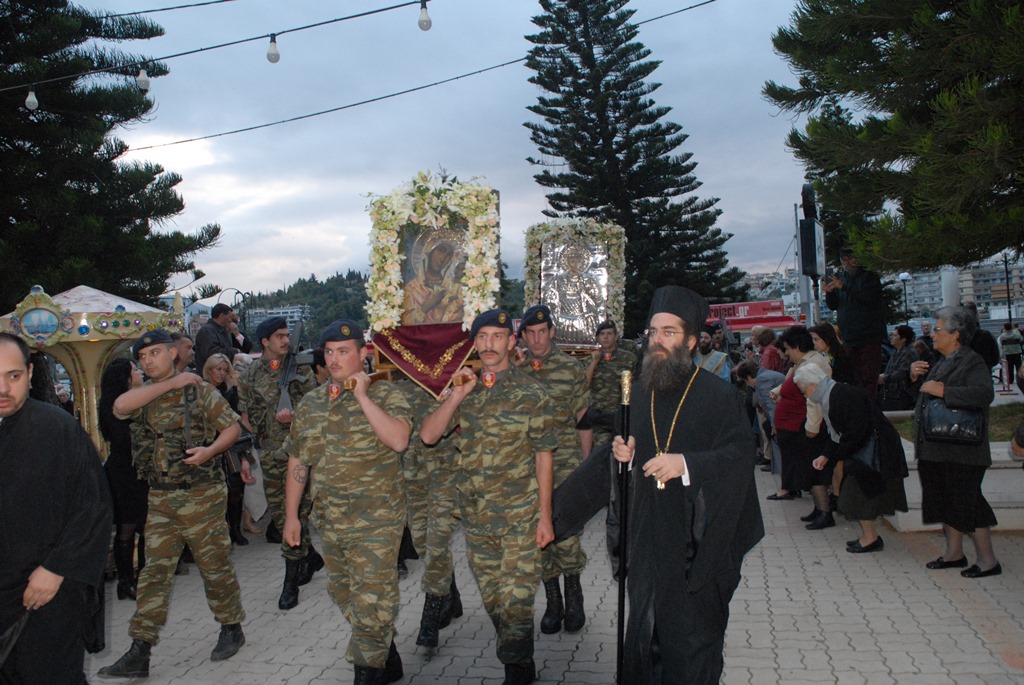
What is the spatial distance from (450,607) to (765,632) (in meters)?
2.05

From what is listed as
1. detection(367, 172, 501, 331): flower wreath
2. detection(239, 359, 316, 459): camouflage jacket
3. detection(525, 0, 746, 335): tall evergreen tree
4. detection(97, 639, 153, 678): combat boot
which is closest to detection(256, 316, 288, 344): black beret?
detection(239, 359, 316, 459): camouflage jacket

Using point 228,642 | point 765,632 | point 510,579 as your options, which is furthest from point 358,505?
point 765,632

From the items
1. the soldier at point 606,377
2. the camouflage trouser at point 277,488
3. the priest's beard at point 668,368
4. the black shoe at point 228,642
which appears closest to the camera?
the priest's beard at point 668,368

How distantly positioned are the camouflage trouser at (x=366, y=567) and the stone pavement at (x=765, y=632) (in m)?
0.61

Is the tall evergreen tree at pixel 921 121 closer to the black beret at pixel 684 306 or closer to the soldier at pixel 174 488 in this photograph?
the black beret at pixel 684 306

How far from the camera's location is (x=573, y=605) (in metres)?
5.91

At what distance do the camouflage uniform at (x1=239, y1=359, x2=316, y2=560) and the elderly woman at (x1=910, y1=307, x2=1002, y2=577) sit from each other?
4.82 meters

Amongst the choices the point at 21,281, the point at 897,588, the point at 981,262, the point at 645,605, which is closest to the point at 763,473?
the point at 981,262

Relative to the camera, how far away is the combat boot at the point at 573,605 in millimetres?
5867

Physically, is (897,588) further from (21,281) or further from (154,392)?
(21,281)

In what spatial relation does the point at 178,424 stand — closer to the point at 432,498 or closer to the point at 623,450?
the point at 432,498

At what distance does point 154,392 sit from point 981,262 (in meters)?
9.91

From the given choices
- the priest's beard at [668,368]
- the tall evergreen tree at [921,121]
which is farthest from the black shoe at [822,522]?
the priest's beard at [668,368]

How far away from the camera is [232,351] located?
9977 mm
